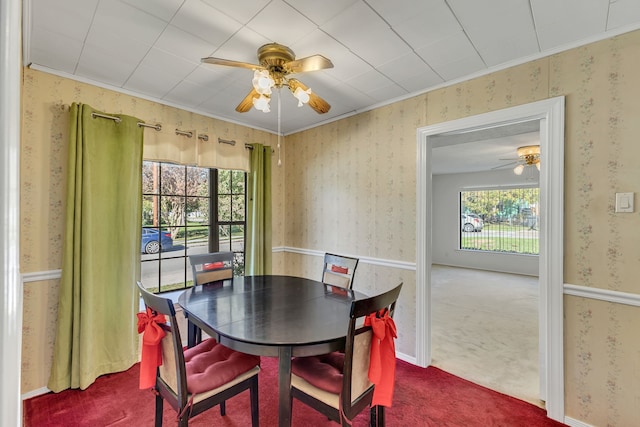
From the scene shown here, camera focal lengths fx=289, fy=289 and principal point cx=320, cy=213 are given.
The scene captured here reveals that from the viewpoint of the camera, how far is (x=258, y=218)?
358 centimetres

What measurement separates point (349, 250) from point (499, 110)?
6.42 ft

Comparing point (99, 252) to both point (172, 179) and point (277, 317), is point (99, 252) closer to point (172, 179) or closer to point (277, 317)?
point (172, 179)

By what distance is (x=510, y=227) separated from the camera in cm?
707

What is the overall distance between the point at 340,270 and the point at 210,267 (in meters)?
1.22

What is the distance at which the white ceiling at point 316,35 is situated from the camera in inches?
63.5

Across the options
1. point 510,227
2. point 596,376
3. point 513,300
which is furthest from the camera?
point 510,227

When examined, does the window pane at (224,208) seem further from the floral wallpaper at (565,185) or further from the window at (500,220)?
the window at (500,220)

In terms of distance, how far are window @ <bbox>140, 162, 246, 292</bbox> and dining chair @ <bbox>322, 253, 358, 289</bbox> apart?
143 centimetres

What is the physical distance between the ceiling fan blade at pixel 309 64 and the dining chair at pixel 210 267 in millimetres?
1812

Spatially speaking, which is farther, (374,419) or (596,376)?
(596,376)

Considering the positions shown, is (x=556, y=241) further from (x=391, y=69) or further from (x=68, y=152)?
(x=68, y=152)

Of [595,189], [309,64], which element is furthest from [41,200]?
[595,189]

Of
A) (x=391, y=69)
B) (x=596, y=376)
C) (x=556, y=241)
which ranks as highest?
(x=391, y=69)

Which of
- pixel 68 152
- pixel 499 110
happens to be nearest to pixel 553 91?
pixel 499 110
